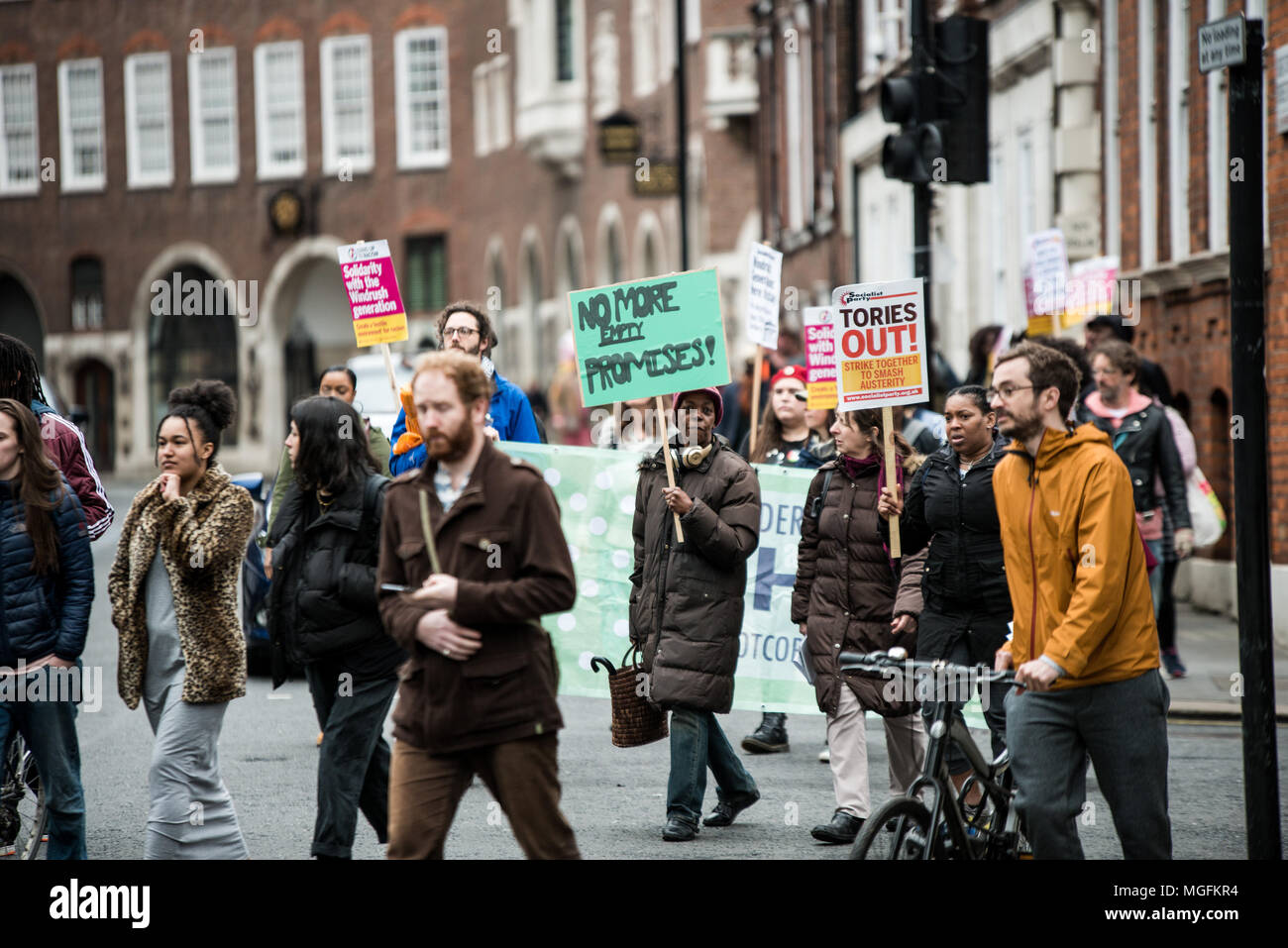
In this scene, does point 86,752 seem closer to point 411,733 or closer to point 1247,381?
point 411,733

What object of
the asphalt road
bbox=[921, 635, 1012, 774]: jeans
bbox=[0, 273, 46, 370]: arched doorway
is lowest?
the asphalt road

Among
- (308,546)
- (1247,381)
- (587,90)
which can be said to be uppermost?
(587,90)

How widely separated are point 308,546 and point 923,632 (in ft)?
8.09

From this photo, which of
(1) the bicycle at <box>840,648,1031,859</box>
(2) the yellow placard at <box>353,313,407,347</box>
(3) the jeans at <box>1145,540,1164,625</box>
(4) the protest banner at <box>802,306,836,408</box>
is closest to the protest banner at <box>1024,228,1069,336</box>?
(3) the jeans at <box>1145,540,1164,625</box>

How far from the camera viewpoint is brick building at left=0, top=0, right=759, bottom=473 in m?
50.9

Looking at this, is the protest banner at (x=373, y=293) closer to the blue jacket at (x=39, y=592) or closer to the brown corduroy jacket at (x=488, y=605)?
the blue jacket at (x=39, y=592)

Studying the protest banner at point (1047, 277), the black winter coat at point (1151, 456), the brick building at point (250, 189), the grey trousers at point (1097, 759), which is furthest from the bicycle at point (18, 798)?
the brick building at point (250, 189)

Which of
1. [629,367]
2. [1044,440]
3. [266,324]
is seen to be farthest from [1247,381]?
[266,324]

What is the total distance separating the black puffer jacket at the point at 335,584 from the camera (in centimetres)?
704

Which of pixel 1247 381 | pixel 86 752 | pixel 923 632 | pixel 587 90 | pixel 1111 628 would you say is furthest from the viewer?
pixel 587 90

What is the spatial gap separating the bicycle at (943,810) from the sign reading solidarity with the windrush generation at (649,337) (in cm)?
246

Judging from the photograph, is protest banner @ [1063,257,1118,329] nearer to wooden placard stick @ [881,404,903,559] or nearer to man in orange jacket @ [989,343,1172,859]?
wooden placard stick @ [881,404,903,559]

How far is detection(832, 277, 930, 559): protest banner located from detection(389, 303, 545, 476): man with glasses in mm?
1612

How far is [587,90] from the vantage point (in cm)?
4688
